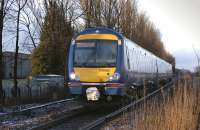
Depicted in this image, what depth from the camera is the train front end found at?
1611cm

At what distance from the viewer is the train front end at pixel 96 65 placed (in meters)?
16.1

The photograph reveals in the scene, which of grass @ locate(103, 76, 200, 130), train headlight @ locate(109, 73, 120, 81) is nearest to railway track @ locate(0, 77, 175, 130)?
train headlight @ locate(109, 73, 120, 81)

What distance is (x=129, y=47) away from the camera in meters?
18.3

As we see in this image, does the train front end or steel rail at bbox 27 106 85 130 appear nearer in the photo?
steel rail at bbox 27 106 85 130

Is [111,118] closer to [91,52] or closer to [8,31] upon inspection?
[91,52]

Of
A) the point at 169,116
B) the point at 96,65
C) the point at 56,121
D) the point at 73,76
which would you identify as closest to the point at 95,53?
the point at 96,65

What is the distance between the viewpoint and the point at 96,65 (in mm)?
16484

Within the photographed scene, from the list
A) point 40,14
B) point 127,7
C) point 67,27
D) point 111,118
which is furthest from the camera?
point 127,7

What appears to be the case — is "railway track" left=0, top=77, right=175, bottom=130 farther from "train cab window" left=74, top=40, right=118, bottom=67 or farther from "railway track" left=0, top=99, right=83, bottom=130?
"train cab window" left=74, top=40, right=118, bottom=67

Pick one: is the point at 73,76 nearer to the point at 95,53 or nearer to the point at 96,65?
the point at 96,65

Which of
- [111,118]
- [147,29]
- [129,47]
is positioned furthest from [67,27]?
[147,29]

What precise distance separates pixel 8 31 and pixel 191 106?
2184 cm

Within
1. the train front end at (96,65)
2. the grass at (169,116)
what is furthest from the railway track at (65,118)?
the grass at (169,116)

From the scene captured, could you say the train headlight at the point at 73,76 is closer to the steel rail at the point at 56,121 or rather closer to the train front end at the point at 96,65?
the train front end at the point at 96,65
